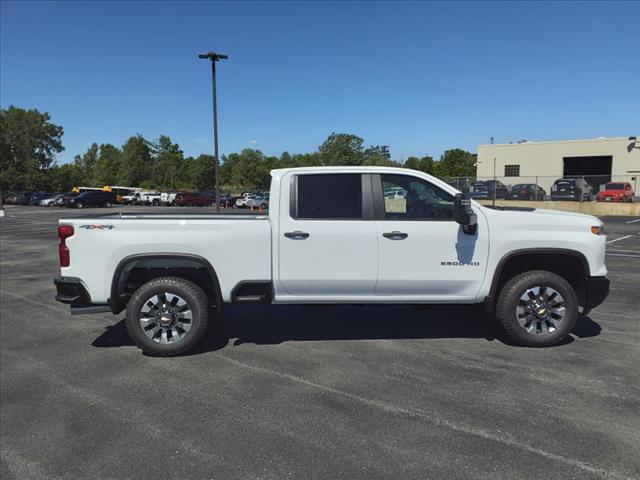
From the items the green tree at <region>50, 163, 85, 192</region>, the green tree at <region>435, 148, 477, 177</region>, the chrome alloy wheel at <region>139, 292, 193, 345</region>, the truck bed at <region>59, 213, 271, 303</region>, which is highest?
the green tree at <region>435, 148, 477, 177</region>

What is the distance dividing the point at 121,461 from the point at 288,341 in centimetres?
254

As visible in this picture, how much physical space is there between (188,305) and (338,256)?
163cm

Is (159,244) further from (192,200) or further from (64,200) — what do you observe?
(64,200)

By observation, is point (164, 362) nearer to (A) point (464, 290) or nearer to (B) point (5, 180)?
(A) point (464, 290)

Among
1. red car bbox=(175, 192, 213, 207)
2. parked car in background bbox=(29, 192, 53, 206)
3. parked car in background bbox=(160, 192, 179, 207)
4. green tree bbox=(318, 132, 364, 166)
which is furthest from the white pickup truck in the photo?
green tree bbox=(318, 132, 364, 166)

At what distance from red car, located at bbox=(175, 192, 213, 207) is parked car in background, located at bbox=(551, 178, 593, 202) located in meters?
33.6

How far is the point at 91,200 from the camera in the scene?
4712 cm

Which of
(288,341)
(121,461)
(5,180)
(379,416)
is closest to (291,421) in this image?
(379,416)

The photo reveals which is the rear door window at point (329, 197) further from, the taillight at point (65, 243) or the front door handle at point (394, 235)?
the taillight at point (65, 243)

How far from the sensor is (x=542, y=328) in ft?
16.6

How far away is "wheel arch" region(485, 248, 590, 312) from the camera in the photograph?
16.2 ft

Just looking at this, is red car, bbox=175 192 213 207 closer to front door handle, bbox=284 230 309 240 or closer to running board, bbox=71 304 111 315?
running board, bbox=71 304 111 315

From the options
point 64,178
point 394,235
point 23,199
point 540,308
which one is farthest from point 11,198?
point 540,308

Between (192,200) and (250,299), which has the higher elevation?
(192,200)
